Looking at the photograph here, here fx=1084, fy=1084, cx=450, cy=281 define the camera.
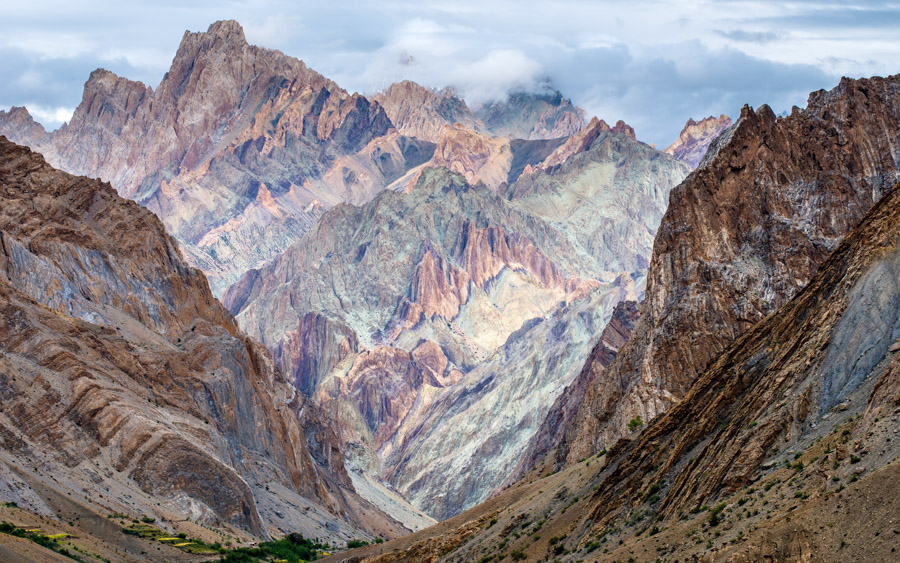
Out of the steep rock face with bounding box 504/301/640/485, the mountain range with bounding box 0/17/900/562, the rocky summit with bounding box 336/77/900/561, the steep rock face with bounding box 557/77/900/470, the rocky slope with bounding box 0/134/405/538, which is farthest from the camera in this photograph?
the steep rock face with bounding box 504/301/640/485

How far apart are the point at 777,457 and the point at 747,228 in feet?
183

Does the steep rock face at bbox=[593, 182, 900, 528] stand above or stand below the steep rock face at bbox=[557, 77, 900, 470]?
below

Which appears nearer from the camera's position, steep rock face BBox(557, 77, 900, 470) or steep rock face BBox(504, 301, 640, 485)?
steep rock face BBox(557, 77, 900, 470)

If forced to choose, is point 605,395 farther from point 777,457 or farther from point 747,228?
point 777,457

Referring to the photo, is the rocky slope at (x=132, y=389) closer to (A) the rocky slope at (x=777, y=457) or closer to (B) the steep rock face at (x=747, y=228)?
(B) the steep rock face at (x=747, y=228)

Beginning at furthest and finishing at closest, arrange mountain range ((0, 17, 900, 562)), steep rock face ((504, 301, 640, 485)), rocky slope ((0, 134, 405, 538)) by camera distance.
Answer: steep rock face ((504, 301, 640, 485))
rocky slope ((0, 134, 405, 538))
mountain range ((0, 17, 900, 562))

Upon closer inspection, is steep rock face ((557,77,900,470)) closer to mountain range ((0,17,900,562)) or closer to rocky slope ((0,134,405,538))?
mountain range ((0,17,900,562))

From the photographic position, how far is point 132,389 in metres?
116

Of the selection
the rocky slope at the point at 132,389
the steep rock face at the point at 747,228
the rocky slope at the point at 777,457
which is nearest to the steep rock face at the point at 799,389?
the rocky slope at the point at 777,457

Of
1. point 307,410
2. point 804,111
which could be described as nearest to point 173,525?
point 804,111

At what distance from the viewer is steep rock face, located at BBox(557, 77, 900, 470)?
300 ft

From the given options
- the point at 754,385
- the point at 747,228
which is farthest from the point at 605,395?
the point at 754,385

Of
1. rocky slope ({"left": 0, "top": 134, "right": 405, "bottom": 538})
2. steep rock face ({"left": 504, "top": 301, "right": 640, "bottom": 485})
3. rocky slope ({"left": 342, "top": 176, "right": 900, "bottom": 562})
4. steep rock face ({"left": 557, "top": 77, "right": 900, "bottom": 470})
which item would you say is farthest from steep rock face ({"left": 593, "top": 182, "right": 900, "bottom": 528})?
steep rock face ({"left": 504, "top": 301, "right": 640, "bottom": 485})

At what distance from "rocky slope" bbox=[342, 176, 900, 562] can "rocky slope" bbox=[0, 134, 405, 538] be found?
1735 inches
